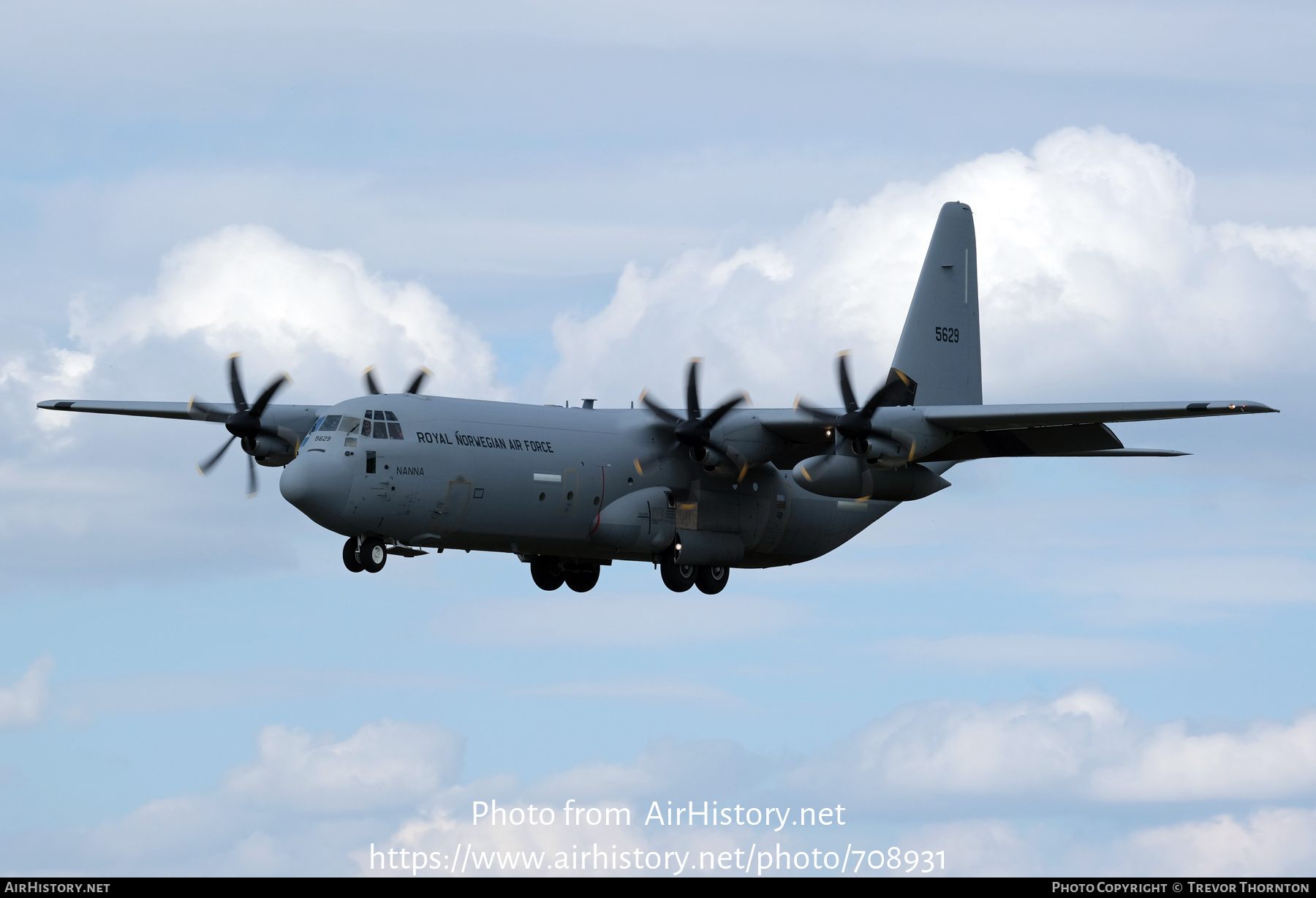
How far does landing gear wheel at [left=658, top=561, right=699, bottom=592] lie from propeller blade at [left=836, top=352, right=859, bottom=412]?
16.7 ft

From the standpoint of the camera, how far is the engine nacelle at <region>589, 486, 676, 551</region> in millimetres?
33562

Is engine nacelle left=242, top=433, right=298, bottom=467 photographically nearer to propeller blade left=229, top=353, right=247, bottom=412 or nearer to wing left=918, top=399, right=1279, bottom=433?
propeller blade left=229, top=353, right=247, bottom=412

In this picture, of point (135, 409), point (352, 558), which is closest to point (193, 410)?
point (135, 409)

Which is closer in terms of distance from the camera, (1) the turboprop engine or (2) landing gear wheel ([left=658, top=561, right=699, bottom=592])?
(1) the turboprop engine

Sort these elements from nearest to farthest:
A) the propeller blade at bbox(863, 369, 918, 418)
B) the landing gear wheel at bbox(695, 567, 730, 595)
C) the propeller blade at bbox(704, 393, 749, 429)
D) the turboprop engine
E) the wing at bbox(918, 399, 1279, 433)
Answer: the wing at bbox(918, 399, 1279, 433) → the turboprop engine → the propeller blade at bbox(704, 393, 749, 429) → the propeller blade at bbox(863, 369, 918, 418) → the landing gear wheel at bbox(695, 567, 730, 595)

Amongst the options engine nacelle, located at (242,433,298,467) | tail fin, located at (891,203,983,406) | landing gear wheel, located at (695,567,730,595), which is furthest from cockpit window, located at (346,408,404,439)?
tail fin, located at (891,203,983,406)

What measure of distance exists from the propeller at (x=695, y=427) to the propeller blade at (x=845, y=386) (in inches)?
80.9

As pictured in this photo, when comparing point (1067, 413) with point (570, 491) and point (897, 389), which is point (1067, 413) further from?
point (570, 491)

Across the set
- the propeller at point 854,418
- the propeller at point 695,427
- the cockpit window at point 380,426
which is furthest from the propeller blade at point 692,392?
the cockpit window at point 380,426

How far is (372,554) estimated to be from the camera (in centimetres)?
3092

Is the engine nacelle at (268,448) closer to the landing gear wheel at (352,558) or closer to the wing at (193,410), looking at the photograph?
the wing at (193,410)

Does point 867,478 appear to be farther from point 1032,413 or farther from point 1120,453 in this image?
point 1120,453

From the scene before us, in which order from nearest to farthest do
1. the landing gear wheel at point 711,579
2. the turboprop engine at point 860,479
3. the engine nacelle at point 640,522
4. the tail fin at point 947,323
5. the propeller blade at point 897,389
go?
the turboprop engine at point 860,479, the engine nacelle at point 640,522, the propeller blade at point 897,389, the landing gear wheel at point 711,579, the tail fin at point 947,323

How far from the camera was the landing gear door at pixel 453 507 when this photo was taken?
30906 millimetres
